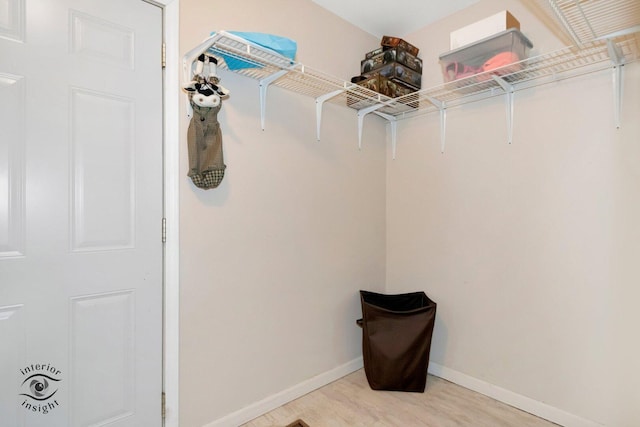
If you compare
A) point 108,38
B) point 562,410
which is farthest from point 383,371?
point 108,38

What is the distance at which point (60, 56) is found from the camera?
129 centimetres

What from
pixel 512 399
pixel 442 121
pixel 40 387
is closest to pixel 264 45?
pixel 442 121

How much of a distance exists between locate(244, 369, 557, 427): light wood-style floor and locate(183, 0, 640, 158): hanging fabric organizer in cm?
157

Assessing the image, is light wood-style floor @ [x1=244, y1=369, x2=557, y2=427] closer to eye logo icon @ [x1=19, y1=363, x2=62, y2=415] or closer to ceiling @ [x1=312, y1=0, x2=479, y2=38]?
eye logo icon @ [x1=19, y1=363, x2=62, y2=415]

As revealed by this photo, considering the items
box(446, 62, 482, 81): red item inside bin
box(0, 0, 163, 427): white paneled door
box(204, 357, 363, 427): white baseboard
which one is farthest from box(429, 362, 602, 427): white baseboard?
box(446, 62, 482, 81): red item inside bin

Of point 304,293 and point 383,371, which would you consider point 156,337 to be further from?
point 383,371

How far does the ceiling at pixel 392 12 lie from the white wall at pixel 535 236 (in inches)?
2.9

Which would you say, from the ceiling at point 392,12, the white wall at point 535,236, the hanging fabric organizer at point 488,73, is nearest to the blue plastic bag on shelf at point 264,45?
the hanging fabric organizer at point 488,73

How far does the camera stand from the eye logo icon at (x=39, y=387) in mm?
1236

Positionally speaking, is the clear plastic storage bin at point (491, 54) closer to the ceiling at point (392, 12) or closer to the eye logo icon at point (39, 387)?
the ceiling at point (392, 12)

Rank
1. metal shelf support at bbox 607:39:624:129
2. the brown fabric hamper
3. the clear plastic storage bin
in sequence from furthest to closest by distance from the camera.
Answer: the brown fabric hamper → the clear plastic storage bin → metal shelf support at bbox 607:39:624:129

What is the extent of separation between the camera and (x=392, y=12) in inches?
87.7

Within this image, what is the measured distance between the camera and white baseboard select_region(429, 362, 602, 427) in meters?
1.73

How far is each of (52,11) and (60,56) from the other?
0.17 metres
